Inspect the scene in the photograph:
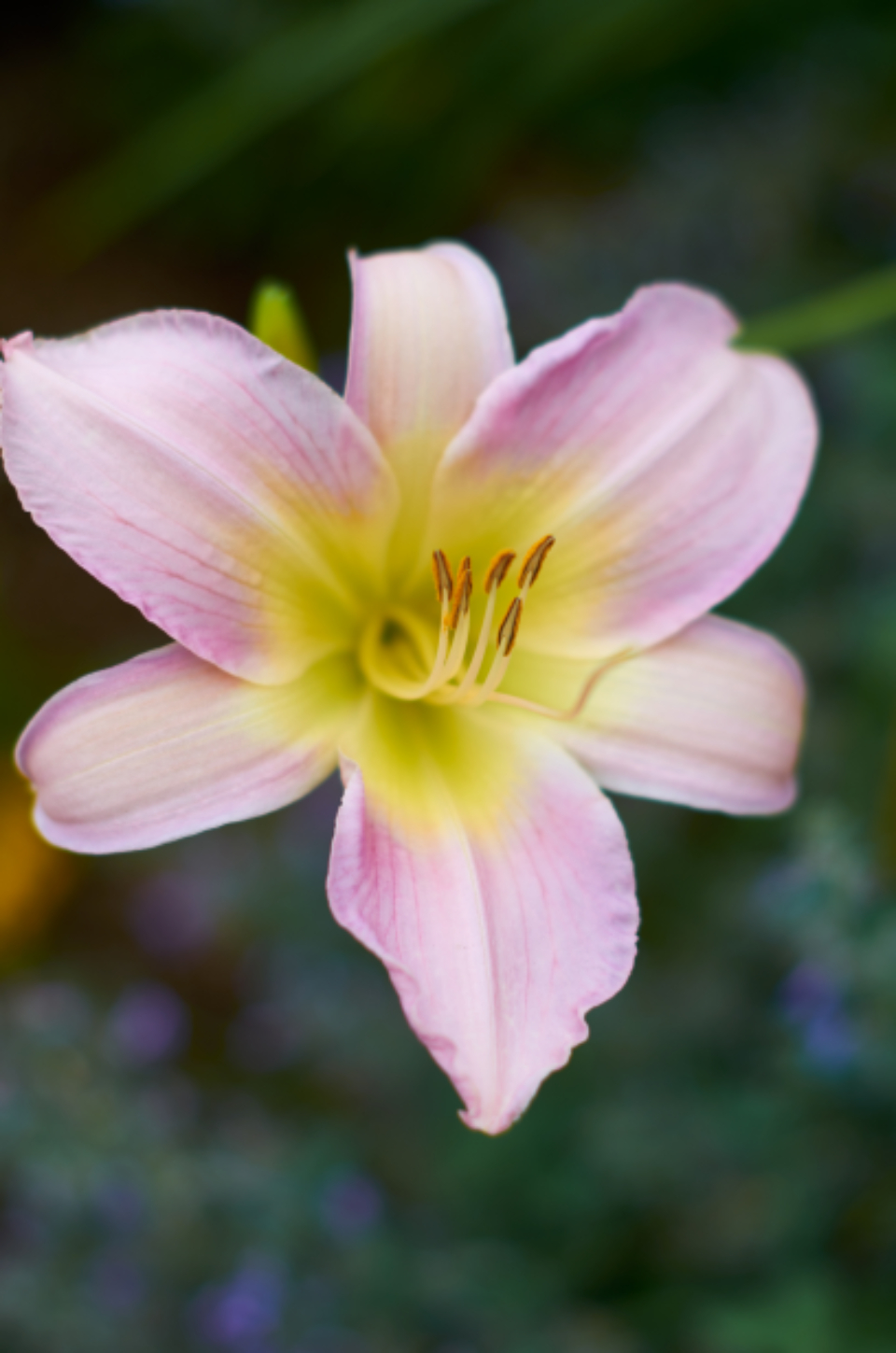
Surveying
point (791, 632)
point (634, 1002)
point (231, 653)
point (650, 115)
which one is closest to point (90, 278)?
point (650, 115)

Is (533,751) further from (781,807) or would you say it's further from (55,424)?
(55,424)

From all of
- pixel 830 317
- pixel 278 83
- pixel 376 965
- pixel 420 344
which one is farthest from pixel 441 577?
pixel 278 83

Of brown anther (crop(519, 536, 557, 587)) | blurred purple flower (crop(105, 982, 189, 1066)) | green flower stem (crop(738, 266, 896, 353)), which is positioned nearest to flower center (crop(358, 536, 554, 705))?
brown anther (crop(519, 536, 557, 587))

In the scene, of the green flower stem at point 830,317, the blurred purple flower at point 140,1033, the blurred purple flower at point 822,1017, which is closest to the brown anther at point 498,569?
the green flower stem at point 830,317

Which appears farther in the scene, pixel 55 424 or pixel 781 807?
pixel 781 807

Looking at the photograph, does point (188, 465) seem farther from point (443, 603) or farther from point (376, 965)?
point (376, 965)

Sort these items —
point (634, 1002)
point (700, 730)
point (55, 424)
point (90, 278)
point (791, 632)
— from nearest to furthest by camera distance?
point (55, 424) → point (700, 730) → point (634, 1002) → point (791, 632) → point (90, 278)
